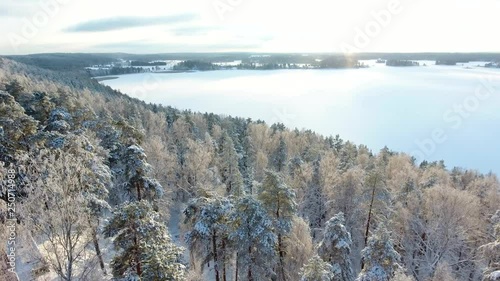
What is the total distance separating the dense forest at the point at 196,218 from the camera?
12516 millimetres

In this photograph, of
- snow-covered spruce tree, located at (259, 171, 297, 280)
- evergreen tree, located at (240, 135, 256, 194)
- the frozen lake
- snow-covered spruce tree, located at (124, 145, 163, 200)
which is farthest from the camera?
the frozen lake

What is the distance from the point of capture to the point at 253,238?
54.6 feet

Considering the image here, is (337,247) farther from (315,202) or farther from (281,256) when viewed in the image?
(315,202)

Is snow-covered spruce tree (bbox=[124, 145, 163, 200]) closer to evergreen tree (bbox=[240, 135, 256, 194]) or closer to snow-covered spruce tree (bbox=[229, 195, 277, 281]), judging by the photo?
snow-covered spruce tree (bbox=[229, 195, 277, 281])

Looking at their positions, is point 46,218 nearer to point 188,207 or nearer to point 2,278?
point 2,278

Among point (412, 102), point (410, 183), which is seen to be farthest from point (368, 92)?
point (410, 183)

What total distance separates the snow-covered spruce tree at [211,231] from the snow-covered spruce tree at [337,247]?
5.20 m

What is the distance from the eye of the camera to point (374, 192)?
24312 millimetres

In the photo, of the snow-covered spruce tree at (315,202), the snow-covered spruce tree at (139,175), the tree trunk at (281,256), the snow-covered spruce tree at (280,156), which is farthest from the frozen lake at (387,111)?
the snow-covered spruce tree at (139,175)

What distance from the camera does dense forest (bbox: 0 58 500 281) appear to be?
12.5 m

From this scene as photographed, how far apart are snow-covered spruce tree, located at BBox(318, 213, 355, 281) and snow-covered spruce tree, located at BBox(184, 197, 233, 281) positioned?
520cm

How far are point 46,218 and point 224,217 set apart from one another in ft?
27.1

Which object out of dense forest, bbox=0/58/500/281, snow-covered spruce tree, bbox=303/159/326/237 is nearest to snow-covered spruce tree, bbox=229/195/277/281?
dense forest, bbox=0/58/500/281

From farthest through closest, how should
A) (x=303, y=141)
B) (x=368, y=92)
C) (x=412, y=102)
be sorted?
(x=368, y=92), (x=412, y=102), (x=303, y=141)
